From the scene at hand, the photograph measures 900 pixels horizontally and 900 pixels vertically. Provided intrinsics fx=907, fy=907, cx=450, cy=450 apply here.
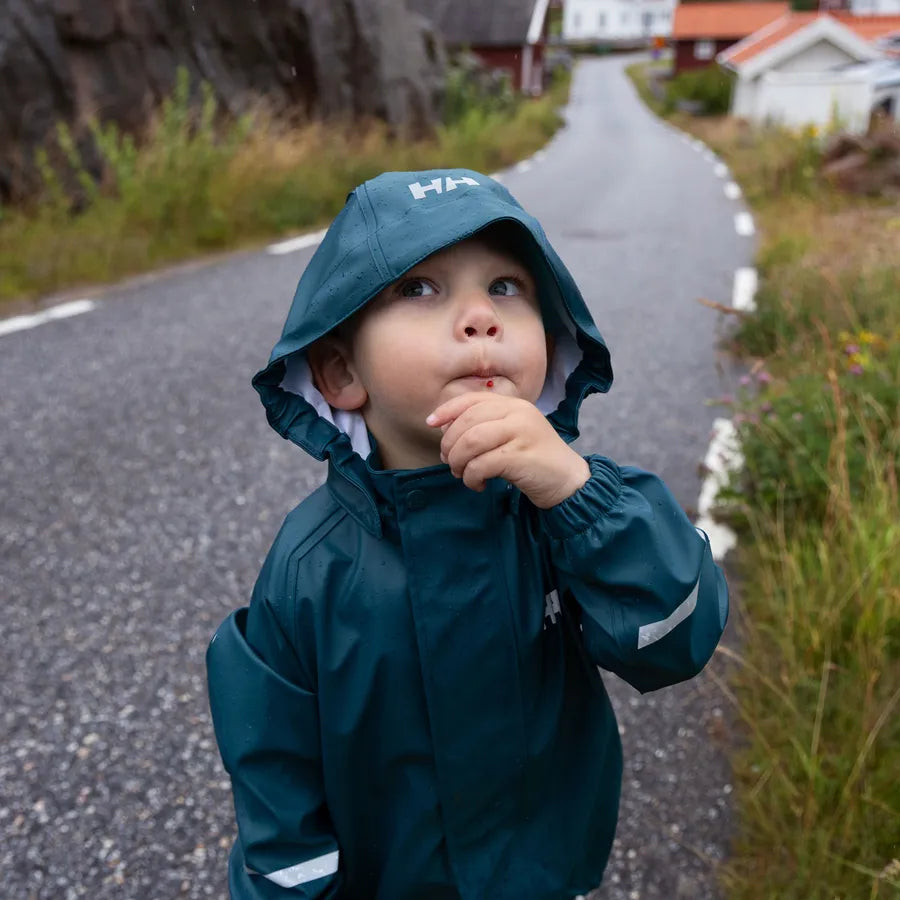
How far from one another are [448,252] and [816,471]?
7.42 ft

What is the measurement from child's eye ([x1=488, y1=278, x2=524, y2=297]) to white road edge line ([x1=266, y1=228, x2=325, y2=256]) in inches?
292

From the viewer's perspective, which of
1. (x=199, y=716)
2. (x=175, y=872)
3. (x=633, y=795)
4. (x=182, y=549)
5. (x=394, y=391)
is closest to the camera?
(x=394, y=391)

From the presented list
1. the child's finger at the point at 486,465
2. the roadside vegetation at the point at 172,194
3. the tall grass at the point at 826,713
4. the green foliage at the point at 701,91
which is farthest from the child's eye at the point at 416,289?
the green foliage at the point at 701,91

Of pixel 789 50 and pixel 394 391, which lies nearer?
pixel 394 391

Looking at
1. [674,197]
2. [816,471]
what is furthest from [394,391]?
[674,197]

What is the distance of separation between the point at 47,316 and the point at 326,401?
18.1 ft

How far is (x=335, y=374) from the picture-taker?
1273mm

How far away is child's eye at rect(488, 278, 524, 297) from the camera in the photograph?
1.17 m

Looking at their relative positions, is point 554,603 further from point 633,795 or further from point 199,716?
point 199,716

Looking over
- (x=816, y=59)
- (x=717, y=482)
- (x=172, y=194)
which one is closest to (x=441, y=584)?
(x=717, y=482)

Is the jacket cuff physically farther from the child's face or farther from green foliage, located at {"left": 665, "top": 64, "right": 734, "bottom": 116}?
green foliage, located at {"left": 665, "top": 64, "right": 734, "bottom": 116}

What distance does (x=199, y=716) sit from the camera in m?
2.51

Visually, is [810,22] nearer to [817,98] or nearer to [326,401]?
[817,98]

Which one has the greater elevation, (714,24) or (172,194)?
(172,194)
